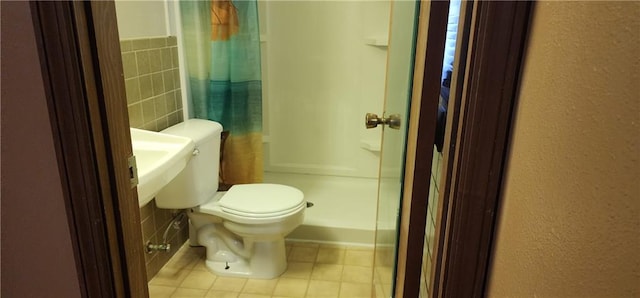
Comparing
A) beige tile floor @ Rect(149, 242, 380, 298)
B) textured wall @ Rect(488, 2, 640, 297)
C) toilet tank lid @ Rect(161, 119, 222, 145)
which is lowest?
beige tile floor @ Rect(149, 242, 380, 298)

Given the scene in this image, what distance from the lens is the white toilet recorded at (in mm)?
2068

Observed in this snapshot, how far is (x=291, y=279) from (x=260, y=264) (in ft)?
0.55

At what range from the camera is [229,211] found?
208cm

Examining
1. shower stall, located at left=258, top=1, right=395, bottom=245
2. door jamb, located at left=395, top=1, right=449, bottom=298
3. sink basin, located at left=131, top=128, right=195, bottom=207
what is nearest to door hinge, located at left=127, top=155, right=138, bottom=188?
sink basin, located at left=131, top=128, right=195, bottom=207

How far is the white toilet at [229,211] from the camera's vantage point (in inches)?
81.4

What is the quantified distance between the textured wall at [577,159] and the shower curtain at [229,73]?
1783 mm

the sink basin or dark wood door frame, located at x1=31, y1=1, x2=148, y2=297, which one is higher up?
dark wood door frame, located at x1=31, y1=1, x2=148, y2=297

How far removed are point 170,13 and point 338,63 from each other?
3.59ft

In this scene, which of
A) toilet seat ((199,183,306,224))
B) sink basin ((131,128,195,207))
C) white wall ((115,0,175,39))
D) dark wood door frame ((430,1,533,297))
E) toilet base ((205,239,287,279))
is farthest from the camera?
toilet base ((205,239,287,279))

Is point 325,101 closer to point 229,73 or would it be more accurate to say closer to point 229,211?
point 229,73

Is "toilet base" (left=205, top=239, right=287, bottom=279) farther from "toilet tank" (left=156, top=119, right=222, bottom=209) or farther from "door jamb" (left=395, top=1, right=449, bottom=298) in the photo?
"door jamb" (left=395, top=1, right=449, bottom=298)

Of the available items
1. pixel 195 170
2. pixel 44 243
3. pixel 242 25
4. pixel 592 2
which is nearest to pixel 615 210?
pixel 592 2

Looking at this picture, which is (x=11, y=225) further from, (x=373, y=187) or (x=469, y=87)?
(x=373, y=187)

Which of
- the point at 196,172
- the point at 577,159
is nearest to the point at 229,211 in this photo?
the point at 196,172
